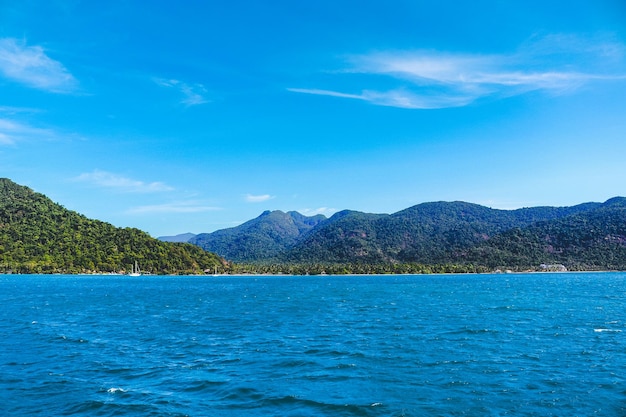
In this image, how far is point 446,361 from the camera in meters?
30.1

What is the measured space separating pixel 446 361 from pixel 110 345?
26.1m

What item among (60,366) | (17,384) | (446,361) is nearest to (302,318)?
(446,361)

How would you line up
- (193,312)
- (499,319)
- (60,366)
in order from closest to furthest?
(60,366) < (499,319) < (193,312)

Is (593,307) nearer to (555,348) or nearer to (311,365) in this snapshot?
(555,348)

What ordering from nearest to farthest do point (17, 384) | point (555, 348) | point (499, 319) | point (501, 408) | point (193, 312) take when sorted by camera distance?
point (501, 408) < point (17, 384) < point (555, 348) < point (499, 319) < point (193, 312)

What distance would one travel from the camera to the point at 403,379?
2558cm

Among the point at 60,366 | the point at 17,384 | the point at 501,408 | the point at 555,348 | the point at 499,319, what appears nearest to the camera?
the point at 501,408

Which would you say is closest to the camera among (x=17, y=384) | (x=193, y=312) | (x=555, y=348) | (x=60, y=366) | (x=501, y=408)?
(x=501, y=408)

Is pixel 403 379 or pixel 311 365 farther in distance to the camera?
pixel 311 365

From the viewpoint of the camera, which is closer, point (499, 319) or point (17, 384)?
point (17, 384)

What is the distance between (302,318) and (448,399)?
112 ft

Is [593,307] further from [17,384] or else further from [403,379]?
[17,384]

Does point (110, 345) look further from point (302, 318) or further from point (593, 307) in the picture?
point (593, 307)

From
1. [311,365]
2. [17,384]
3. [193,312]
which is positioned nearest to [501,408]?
[311,365]
